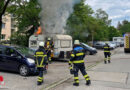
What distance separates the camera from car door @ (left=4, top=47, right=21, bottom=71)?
7555mm

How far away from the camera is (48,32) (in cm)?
1295

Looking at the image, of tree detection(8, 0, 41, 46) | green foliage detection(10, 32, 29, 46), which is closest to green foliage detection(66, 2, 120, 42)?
tree detection(8, 0, 41, 46)

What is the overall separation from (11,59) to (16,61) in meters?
0.31

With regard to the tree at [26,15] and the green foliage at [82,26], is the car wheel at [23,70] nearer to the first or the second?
the tree at [26,15]

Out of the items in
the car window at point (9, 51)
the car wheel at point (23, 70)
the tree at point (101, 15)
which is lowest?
the car wheel at point (23, 70)

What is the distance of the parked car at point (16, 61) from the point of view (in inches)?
289

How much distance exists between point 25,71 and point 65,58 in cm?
571

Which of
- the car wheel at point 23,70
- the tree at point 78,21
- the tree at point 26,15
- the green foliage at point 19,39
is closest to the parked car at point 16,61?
the car wheel at point 23,70

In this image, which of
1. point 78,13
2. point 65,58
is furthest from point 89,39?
point 65,58

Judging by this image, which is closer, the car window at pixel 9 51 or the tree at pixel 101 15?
the car window at pixel 9 51

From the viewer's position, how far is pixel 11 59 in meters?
7.67

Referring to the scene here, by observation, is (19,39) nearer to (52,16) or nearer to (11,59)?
(52,16)

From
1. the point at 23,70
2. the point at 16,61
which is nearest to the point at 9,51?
the point at 16,61

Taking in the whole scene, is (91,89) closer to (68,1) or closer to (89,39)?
(68,1)
